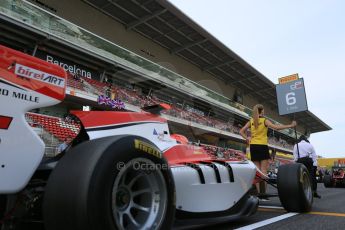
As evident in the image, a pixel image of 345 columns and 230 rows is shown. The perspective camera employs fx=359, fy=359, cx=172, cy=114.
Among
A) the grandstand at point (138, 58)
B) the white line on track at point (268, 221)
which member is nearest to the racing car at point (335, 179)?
the grandstand at point (138, 58)

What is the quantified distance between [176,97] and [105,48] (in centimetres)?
801

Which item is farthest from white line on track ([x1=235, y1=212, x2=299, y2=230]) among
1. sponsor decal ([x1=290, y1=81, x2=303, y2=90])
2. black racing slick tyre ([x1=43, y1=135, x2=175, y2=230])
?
sponsor decal ([x1=290, y1=81, x2=303, y2=90])

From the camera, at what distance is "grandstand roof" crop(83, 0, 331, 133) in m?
21.5

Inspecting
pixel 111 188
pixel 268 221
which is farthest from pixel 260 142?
pixel 111 188

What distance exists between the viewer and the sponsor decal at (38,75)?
202 centimetres

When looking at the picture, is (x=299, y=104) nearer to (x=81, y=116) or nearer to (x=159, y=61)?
(x=81, y=116)

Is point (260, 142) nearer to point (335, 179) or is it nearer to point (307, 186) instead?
point (307, 186)

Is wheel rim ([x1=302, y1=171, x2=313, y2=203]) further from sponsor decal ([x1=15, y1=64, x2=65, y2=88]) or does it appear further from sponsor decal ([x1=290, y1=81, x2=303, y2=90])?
sponsor decal ([x1=290, y1=81, x2=303, y2=90])

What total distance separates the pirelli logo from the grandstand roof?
64.6 feet

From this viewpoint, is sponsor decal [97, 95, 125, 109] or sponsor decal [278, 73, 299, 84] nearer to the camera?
sponsor decal [278, 73, 299, 84]

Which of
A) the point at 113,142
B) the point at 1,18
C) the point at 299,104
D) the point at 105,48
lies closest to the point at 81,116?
the point at 113,142

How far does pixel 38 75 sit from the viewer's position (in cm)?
212

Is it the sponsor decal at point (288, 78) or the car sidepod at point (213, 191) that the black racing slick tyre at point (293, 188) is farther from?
the sponsor decal at point (288, 78)

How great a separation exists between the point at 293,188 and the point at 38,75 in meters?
3.32
